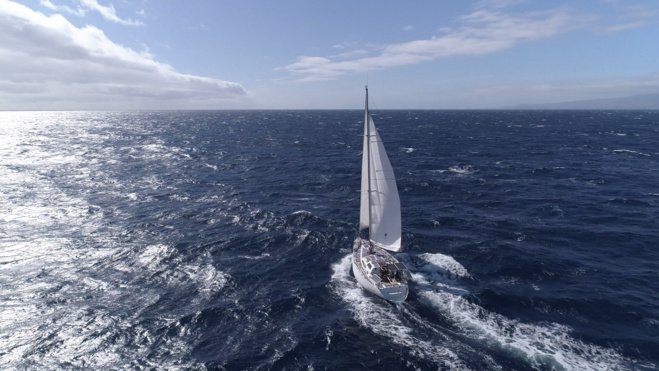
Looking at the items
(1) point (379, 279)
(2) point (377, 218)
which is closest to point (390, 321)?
(1) point (379, 279)

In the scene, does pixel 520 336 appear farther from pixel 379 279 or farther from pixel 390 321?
pixel 379 279

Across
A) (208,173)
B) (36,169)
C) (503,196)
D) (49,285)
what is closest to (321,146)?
(208,173)

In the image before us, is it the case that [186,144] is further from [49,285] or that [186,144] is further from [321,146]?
[49,285]

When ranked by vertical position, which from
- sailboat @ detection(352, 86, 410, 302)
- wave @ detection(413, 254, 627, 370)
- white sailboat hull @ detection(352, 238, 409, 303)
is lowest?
wave @ detection(413, 254, 627, 370)

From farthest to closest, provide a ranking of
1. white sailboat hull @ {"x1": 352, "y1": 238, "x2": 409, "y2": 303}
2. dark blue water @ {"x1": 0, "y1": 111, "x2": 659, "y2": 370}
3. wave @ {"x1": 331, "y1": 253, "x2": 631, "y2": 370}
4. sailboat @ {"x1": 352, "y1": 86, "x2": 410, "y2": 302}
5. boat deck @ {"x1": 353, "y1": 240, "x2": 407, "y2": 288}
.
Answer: sailboat @ {"x1": 352, "y1": 86, "x2": 410, "y2": 302} < boat deck @ {"x1": 353, "y1": 240, "x2": 407, "y2": 288} < white sailboat hull @ {"x1": 352, "y1": 238, "x2": 409, "y2": 303} < dark blue water @ {"x1": 0, "y1": 111, "x2": 659, "y2": 370} < wave @ {"x1": 331, "y1": 253, "x2": 631, "y2": 370}

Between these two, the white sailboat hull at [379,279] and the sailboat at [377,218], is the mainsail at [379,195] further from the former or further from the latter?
the white sailboat hull at [379,279]

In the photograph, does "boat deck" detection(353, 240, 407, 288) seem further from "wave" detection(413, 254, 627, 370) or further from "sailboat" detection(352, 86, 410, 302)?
"wave" detection(413, 254, 627, 370)

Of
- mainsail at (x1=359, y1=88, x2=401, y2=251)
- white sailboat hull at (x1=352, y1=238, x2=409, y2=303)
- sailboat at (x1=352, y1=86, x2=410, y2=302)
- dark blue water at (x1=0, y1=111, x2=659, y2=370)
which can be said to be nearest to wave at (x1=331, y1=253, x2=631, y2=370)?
dark blue water at (x1=0, y1=111, x2=659, y2=370)
